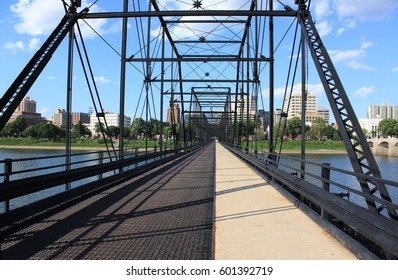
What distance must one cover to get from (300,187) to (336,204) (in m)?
2.38

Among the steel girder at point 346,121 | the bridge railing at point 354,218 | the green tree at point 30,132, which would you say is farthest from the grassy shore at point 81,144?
the bridge railing at point 354,218

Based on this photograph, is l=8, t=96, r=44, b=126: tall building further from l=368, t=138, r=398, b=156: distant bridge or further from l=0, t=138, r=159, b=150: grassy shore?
l=368, t=138, r=398, b=156: distant bridge

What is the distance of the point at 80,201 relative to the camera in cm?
924

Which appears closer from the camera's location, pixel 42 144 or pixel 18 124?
pixel 18 124

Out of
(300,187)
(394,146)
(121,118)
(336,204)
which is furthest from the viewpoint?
(394,146)

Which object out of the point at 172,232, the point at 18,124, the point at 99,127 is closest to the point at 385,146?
the point at 99,127

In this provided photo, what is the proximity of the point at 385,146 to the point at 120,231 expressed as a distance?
63.3 m

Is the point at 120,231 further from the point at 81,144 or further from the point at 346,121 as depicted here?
the point at 81,144

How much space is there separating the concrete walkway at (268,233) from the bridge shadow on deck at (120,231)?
303mm

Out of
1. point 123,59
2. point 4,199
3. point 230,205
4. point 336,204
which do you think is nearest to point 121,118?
point 123,59

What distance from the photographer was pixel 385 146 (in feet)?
201

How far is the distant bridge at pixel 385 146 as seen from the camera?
5183 centimetres

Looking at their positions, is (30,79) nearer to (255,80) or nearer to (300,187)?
(300,187)

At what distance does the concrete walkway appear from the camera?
4879mm
